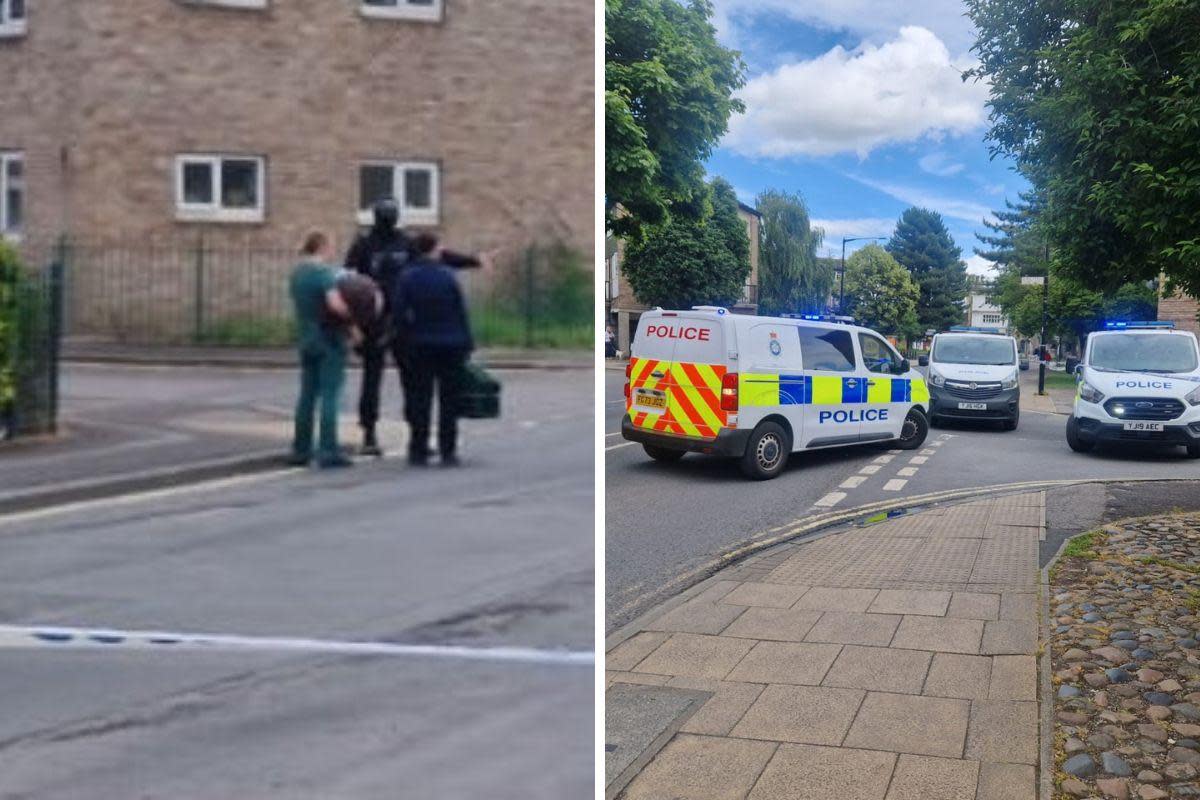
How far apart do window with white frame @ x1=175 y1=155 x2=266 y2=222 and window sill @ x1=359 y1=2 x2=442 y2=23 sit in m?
0.12

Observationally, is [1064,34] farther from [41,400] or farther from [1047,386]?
[41,400]

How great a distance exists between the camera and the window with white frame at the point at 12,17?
27.3 inches

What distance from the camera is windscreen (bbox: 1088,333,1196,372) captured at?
4.87m

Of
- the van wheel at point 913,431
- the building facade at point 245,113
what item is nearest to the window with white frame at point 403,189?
the building facade at point 245,113

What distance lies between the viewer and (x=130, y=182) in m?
0.71

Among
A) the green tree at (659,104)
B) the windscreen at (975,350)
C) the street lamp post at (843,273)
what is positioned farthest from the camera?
the windscreen at (975,350)

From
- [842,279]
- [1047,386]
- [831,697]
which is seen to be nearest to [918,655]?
[831,697]

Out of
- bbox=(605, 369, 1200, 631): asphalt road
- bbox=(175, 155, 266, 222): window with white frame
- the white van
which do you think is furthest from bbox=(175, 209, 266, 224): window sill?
the white van

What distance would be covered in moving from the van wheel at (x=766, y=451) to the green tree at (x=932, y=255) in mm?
1438

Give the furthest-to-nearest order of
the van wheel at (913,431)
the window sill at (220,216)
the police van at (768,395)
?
the van wheel at (913,431)
the police van at (768,395)
the window sill at (220,216)

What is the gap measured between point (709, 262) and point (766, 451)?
79.7 inches

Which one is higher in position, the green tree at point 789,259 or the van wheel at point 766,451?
the green tree at point 789,259

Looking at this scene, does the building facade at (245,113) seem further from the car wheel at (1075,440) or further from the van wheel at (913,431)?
the van wheel at (913,431)

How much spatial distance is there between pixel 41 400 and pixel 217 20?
279 mm
